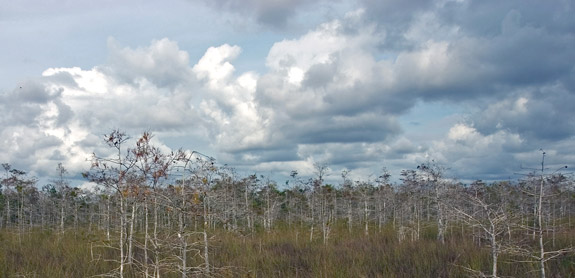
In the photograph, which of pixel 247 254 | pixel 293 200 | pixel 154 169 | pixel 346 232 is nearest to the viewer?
pixel 154 169

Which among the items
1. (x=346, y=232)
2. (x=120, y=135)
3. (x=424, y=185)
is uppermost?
(x=120, y=135)

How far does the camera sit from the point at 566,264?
15.1m

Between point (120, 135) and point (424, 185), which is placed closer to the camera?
point (120, 135)

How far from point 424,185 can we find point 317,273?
17528 mm

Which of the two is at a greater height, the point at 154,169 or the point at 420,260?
the point at 154,169

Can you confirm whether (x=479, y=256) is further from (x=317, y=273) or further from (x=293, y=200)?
(x=293, y=200)

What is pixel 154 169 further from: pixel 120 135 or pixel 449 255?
pixel 449 255

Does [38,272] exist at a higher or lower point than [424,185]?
lower

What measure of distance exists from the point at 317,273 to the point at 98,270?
25.6ft

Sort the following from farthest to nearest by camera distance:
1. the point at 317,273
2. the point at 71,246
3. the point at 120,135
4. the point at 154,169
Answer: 1. the point at 71,246
2. the point at 317,273
3. the point at 120,135
4. the point at 154,169

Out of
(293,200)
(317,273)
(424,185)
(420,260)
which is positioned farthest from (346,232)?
(317,273)

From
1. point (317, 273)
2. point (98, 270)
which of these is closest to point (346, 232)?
point (317, 273)

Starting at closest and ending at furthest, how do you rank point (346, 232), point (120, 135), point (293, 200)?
1. point (120, 135)
2. point (346, 232)
3. point (293, 200)

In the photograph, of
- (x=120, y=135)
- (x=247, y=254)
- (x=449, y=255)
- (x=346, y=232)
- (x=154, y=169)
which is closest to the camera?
(x=154, y=169)
